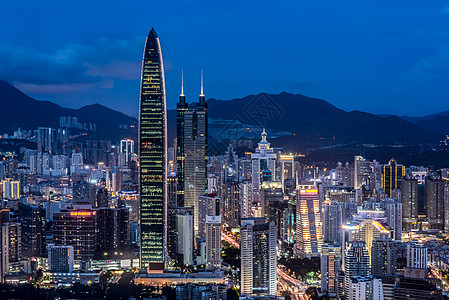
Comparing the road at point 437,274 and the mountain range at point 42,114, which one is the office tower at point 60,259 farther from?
the road at point 437,274

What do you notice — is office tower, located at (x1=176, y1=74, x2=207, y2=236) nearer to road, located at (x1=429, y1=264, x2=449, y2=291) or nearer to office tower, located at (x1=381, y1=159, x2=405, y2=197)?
office tower, located at (x1=381, y1=159, x2=405, y2=197)

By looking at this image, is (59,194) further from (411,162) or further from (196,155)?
(411,162)

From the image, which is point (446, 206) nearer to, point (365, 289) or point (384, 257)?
point (384, 257)

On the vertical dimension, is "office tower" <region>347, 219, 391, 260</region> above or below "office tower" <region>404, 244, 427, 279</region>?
above

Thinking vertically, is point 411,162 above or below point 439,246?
above

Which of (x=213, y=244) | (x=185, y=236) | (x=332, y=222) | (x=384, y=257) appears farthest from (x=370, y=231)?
(x=185, y=236)

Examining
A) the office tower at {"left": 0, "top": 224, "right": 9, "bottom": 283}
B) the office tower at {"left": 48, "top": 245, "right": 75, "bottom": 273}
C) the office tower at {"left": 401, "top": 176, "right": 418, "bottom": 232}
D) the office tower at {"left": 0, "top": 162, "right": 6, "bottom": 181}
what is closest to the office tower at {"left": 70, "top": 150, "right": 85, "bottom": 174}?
the office tower at {"left": 0, "top": 162, "right": 6, "bottom": 181}

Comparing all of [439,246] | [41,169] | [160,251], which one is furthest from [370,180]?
[41,169]
